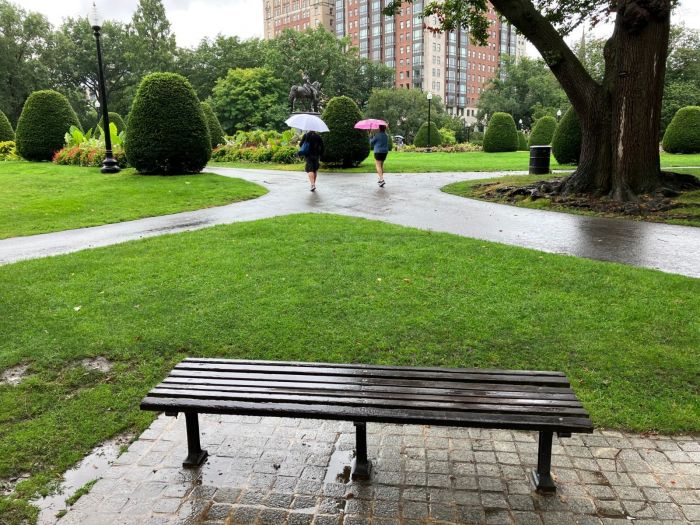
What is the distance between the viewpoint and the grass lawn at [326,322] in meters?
3.76

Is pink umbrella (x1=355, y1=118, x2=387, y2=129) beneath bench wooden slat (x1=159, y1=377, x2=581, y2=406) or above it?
above

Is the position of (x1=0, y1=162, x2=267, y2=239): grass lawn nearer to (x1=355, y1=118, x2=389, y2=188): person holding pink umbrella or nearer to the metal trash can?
(x1=355, y1=118, x2=389, y2=188): person holding pink umbrella

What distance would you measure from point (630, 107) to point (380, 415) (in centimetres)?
1135

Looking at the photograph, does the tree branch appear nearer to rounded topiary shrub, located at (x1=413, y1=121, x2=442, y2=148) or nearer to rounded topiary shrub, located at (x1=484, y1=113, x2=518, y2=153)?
rounded topiary shrub, located at (x1=484, y1=113, x2=518, y2=153)

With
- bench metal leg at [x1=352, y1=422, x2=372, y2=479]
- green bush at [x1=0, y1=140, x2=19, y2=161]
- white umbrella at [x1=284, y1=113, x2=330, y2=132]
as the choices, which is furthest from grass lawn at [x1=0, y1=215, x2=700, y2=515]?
green bush at [x1=0, y1=140, x2=19, y2=161]

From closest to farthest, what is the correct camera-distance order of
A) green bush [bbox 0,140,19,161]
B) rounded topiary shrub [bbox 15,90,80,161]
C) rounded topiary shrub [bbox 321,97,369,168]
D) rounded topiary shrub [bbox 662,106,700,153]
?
rounded topiary shrub [bbox 321,97,369,168]
rounded topiary shrub [bbox 15,90,80,161]
green bush [bbox 0,140,19,161]
rounded topiary shrub [bbox 662,106,700,153]

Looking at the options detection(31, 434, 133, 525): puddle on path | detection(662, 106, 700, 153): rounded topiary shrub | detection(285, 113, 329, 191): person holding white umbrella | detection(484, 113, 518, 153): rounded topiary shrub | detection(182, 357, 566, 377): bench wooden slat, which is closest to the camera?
detection(31, 434, 133, 525): puddle on path

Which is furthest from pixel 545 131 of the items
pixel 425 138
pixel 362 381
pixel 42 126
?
pixel 362 381

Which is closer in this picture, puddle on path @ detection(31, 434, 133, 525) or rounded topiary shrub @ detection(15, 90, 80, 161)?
puddle on path @ detection(31, 434, 133, 525)

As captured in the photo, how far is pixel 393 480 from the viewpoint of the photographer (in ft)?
9.88

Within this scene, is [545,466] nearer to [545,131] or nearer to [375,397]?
[375,397]

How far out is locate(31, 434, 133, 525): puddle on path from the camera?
9.09 feet

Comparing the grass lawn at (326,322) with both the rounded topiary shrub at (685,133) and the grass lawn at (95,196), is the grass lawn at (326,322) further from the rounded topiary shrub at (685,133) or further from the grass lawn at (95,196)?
the rounded topiary shrub at (685,133)

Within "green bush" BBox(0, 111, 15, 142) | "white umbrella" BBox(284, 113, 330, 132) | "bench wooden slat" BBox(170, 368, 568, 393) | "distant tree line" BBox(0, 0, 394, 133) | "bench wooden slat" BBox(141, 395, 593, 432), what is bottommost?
"bench wooden slat" BBox(141, 395, 593, 432)
